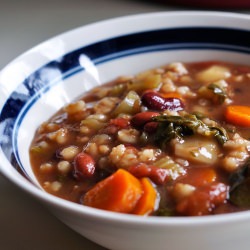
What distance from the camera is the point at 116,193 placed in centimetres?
184

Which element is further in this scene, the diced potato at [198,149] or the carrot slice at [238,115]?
the carrot slice at [238,115]

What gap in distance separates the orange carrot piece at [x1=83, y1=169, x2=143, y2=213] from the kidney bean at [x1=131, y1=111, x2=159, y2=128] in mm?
352

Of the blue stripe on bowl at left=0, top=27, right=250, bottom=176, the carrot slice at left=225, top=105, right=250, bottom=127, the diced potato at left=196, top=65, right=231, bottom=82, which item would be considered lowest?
the diced potato at left=196, top=65, right=231, bottom=82

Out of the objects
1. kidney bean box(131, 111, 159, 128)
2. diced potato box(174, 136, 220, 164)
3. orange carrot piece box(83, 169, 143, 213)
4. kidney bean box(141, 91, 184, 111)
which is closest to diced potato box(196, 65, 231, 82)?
kidney bean box(141, 91, 184, 111)

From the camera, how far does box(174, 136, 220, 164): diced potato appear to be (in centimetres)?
204

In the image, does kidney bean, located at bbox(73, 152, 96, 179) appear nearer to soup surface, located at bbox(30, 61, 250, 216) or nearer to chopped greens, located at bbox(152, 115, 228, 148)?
soup surface, located at bbox(30, 61, 250, 216)

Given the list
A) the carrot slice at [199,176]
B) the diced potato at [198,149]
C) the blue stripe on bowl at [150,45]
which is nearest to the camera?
the carrot slice at [199,176]

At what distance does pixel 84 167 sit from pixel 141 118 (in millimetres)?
349

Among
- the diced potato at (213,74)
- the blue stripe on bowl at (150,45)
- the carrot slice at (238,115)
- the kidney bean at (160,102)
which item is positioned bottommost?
the diced potato at (213,74)

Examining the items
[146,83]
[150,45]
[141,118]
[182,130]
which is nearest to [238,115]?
[182,130]

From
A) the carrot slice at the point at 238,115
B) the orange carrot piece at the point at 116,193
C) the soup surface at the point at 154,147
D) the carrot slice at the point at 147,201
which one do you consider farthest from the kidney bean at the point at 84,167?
the carrot slice at the point at 238,115

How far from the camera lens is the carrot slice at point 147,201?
5.95ft

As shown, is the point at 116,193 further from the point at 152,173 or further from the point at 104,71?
the point at 104,71

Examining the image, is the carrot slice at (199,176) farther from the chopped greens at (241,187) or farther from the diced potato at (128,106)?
the diced potato at (128,106)
